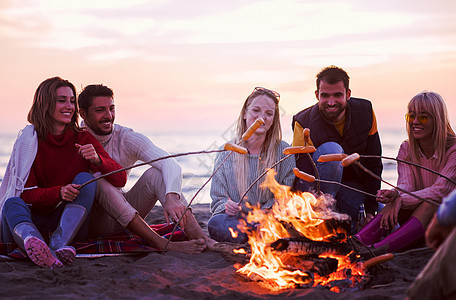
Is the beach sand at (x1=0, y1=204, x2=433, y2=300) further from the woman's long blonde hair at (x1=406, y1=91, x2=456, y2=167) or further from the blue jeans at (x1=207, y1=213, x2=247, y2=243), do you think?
the woman's long blonde hair at (x1=406, y1=91, x2=456, y2=167)

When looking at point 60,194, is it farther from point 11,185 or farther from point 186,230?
point 186,230

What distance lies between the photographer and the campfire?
137 inches

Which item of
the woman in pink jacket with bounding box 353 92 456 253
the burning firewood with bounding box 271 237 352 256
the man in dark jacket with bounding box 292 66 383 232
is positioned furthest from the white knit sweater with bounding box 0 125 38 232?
the woman in pink jacket with bounding box 353 92 456 253

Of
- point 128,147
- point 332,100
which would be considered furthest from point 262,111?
point 128,147

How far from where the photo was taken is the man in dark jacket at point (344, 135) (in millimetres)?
5129

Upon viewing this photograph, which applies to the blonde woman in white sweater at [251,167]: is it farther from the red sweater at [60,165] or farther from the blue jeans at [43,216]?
the blue jeans at [43,216]

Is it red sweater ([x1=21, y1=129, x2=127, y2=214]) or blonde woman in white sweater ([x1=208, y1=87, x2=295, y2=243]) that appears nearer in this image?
red sweater ([x1=21, y1=129, x2=127, y2=214])

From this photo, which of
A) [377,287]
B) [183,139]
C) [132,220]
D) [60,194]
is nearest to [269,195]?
[132,220]

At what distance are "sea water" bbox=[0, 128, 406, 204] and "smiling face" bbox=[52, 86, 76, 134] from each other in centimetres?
686

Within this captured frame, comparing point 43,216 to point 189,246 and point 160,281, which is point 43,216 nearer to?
point 189,246

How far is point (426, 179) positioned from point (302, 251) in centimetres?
180

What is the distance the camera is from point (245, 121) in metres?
4.95

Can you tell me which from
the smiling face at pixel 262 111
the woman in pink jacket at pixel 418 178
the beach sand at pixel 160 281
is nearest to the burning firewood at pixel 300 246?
the beach sand at pixel 160 281

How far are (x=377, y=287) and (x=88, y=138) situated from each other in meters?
2.88
